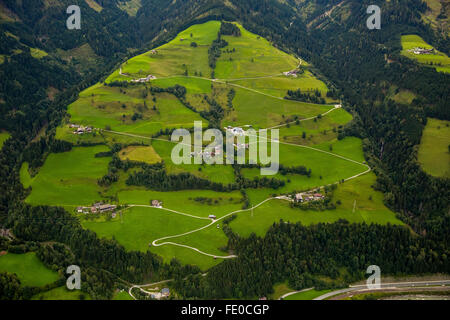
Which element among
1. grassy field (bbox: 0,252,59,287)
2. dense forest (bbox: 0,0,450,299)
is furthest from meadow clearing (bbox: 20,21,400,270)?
grassy field (bbox: 0,252,59,287)

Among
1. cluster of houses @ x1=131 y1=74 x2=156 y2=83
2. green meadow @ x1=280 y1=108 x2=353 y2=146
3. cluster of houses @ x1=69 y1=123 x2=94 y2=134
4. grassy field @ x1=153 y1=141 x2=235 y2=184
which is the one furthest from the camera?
cluster of houses @ x1=131 y1=74 x2=156 y2=83

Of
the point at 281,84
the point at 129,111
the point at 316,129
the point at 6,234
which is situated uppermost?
the point at 281,84

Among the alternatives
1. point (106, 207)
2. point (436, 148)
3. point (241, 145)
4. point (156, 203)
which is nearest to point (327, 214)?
point (241, 145)

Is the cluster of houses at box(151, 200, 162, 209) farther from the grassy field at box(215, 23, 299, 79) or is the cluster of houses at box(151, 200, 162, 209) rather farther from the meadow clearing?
the grassy field at box(215, 23, 299, 79)

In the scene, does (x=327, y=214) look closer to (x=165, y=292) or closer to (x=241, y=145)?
(x=241, y=145)

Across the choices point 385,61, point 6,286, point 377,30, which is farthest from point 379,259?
point 377,30

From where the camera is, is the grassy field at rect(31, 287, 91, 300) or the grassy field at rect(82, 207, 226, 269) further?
the grassy field at rect(82, 207, 226, 269)
